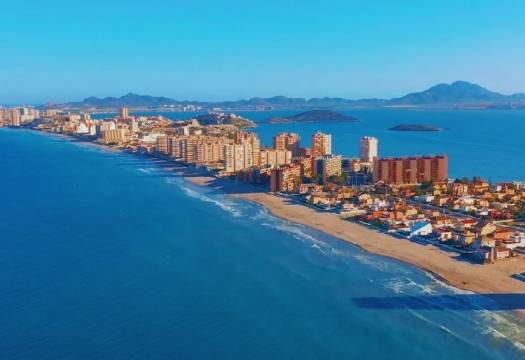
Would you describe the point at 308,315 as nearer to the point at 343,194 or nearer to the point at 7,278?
the point at 7,278

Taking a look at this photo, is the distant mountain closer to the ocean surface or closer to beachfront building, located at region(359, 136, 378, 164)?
beachfront building, located at region(359, 136, 378, 164)

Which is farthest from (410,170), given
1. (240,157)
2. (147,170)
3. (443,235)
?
(147,170)

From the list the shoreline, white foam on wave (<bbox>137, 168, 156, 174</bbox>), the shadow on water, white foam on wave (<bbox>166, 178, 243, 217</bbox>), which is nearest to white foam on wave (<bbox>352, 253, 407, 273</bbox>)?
the shoreline

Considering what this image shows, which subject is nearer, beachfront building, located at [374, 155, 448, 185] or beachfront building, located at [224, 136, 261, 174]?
beachfront building, located at [374, 155, 448, 185]

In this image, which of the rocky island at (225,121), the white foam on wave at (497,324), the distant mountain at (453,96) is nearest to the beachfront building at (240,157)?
the white foam on wave at (497,324)

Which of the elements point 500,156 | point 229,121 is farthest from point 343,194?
point 229,121

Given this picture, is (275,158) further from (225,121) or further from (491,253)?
(225,121)

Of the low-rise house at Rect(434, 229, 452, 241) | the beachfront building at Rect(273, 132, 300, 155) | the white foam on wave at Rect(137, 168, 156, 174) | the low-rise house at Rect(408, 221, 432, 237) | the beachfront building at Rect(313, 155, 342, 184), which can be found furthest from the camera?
the beachfront building at Rect(273, 132, 300, 155)
